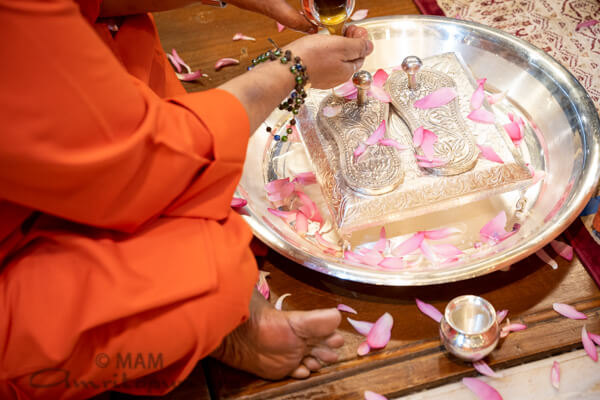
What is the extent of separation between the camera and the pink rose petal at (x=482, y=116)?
109 centimetres

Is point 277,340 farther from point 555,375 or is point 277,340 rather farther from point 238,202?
point 555,375

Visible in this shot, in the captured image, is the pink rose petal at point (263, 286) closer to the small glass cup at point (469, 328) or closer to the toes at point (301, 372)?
the toes at point (301, 372)

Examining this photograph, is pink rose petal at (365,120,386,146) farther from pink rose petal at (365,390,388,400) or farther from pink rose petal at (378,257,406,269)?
pink rose petal at (365,390,388,400)

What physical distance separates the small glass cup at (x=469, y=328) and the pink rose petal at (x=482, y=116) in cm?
35

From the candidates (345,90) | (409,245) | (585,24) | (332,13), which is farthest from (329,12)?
(585,24)

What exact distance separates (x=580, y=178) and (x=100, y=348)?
0.87 m

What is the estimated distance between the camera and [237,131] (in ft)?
2.72

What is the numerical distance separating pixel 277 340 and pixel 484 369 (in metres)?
0.34

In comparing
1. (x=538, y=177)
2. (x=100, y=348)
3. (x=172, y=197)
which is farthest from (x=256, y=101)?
(x=538, y=177)

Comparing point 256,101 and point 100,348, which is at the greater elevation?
point 256,101

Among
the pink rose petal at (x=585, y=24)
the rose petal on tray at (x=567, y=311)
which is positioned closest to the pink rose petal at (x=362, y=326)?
the rose petal on tray at (x=567, y=311)

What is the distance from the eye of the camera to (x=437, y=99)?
1123 mm

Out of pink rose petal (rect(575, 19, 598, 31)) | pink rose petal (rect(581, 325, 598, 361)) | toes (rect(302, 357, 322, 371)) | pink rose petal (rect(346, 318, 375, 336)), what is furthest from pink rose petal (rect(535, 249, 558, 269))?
pink rose petal (rect(575, 19, 598, 31))

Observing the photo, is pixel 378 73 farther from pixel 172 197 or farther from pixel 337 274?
pixel 172 197
